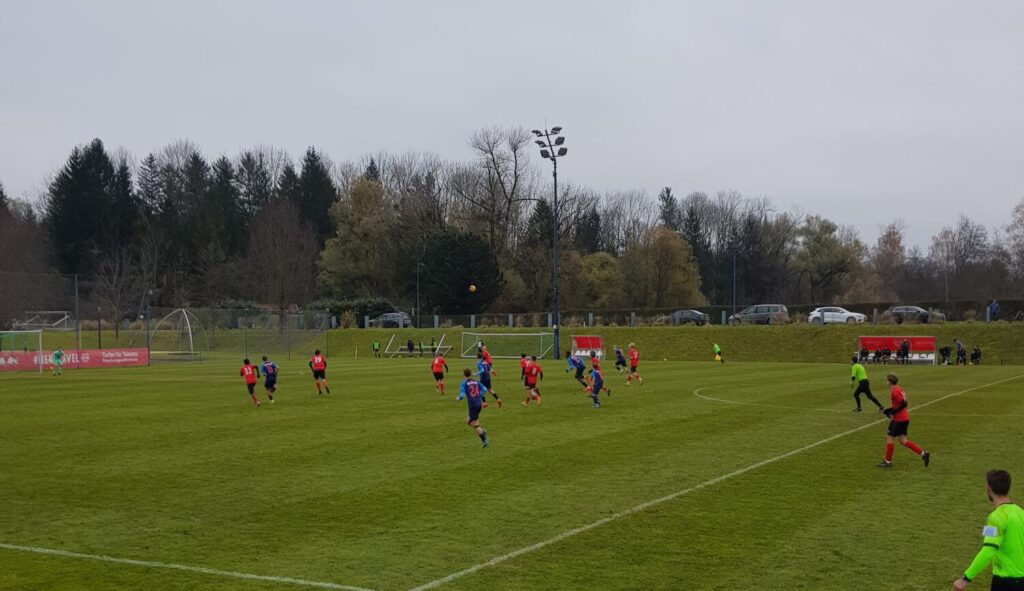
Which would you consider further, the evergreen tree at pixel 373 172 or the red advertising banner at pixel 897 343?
the evergreen tree at pixel 373 172

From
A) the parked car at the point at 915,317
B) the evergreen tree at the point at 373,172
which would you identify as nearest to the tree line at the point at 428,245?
the evergreen tree at the point at 373,172

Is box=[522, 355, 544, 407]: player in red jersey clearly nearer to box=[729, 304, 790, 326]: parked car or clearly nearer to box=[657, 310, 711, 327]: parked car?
box=[729, 304, 790, 326]: parked car

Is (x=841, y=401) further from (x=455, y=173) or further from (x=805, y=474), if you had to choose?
(x=455, y=173)

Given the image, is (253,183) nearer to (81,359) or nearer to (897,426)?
(81,359)

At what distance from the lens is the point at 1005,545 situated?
6.86 m

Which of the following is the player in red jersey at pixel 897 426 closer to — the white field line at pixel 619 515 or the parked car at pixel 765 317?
the white field line at pixel 619 515

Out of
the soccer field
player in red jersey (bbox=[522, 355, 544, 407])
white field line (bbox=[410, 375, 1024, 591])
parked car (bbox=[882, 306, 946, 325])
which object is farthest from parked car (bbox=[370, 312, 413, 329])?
white field line (bbox=[410, 375, 1024, 591])

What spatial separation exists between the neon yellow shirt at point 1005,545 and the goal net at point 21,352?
53183mm

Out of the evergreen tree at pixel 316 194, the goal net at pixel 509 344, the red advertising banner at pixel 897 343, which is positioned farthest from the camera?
the evergreen tree at pixel 316 194

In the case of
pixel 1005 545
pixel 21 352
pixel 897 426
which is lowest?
pixel 897 426

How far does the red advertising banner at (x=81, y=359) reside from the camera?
166ft

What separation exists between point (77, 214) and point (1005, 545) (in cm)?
11337

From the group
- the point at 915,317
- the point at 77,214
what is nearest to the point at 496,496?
the point at 915,317

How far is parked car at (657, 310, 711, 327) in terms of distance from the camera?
2825 inches
